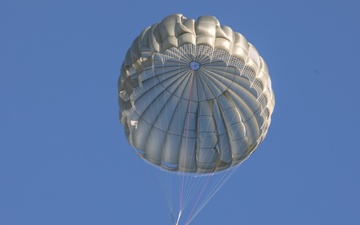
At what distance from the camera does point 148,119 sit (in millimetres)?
53000

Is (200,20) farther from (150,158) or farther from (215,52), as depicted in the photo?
(150,158)

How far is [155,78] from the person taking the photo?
5241 cm

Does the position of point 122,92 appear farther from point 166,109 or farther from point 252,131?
point 252,131

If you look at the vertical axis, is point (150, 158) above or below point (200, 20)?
below

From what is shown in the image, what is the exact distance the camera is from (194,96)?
173 feet

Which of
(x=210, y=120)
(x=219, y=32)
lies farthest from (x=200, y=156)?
(x=219, y=32)

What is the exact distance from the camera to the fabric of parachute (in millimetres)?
50781

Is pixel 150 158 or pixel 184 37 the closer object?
pixel 184 37

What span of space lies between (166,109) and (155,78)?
1273 mm

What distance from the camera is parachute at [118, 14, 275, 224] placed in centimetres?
5078

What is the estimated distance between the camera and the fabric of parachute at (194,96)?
50.8m

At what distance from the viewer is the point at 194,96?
52625 millimetres

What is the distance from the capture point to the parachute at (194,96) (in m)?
50.8

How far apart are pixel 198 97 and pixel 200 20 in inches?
126
